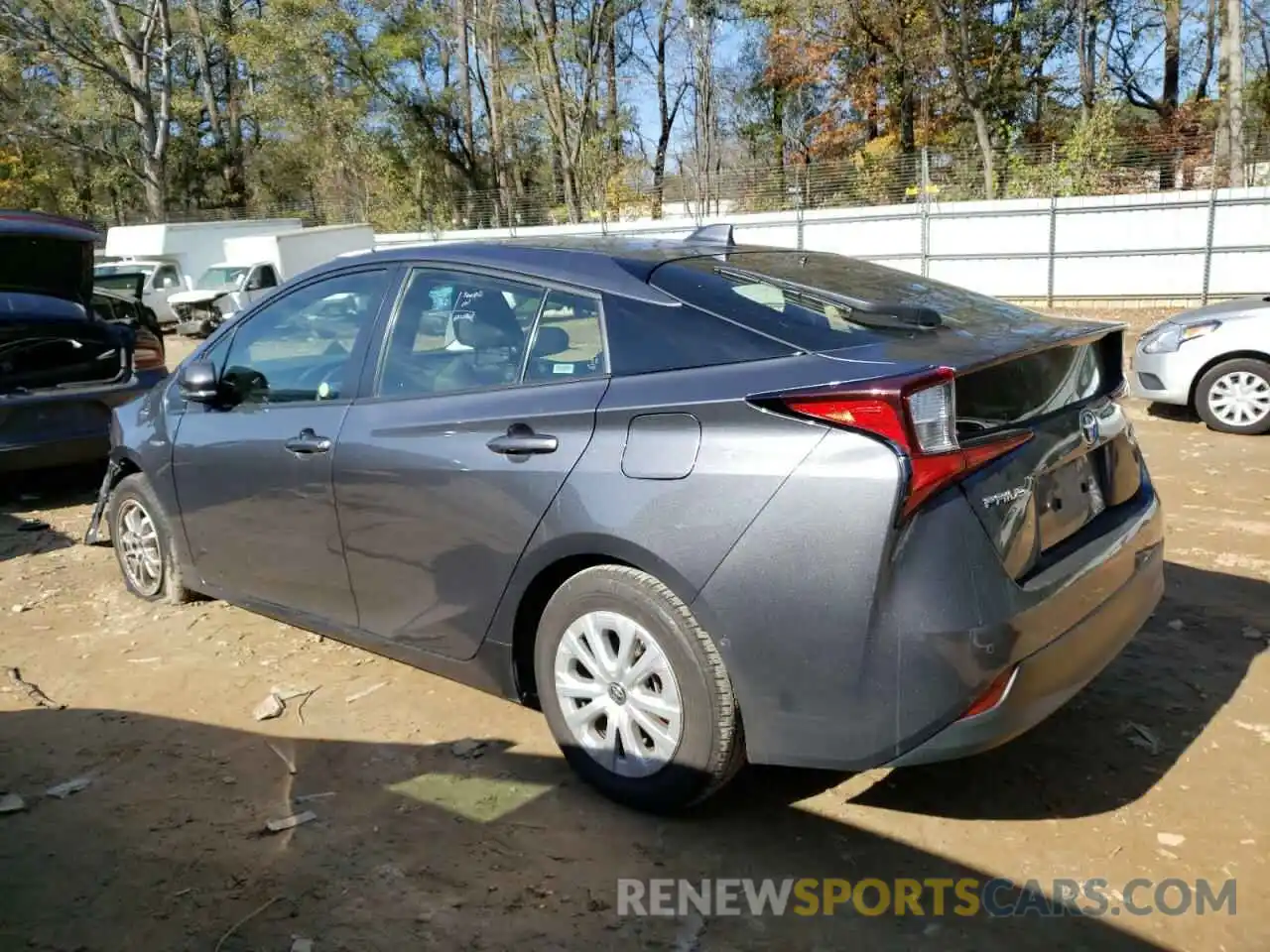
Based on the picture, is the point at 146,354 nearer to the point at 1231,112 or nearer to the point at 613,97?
the point at 1231,112

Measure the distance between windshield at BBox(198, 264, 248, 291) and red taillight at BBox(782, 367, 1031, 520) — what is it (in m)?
21.7

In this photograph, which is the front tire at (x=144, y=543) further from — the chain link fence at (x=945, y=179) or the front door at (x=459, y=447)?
the chain link fence at (x=945, y=179)

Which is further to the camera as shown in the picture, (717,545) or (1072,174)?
(1072,174)

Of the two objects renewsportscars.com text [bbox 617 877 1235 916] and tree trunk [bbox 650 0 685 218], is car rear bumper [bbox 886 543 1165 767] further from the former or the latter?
tree trunk [bbox 650 0 685 218]

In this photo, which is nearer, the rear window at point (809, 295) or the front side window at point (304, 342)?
the rear window at point (809, 295)

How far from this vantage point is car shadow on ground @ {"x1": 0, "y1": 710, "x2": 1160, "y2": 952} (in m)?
2.49

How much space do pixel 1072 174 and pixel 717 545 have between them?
20.9 meters

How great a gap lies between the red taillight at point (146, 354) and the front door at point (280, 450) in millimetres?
3363

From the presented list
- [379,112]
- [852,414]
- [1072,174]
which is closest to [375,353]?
[852,414]

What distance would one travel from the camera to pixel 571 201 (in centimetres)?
3219

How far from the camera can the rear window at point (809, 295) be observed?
9.17 feet

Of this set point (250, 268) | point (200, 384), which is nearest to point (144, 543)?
point (200, 384)

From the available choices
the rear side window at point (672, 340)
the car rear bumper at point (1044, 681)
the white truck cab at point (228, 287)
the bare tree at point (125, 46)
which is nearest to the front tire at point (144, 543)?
the rear side window at point (672, 340)

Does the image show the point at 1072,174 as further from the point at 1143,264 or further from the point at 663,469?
the point at 663,469
